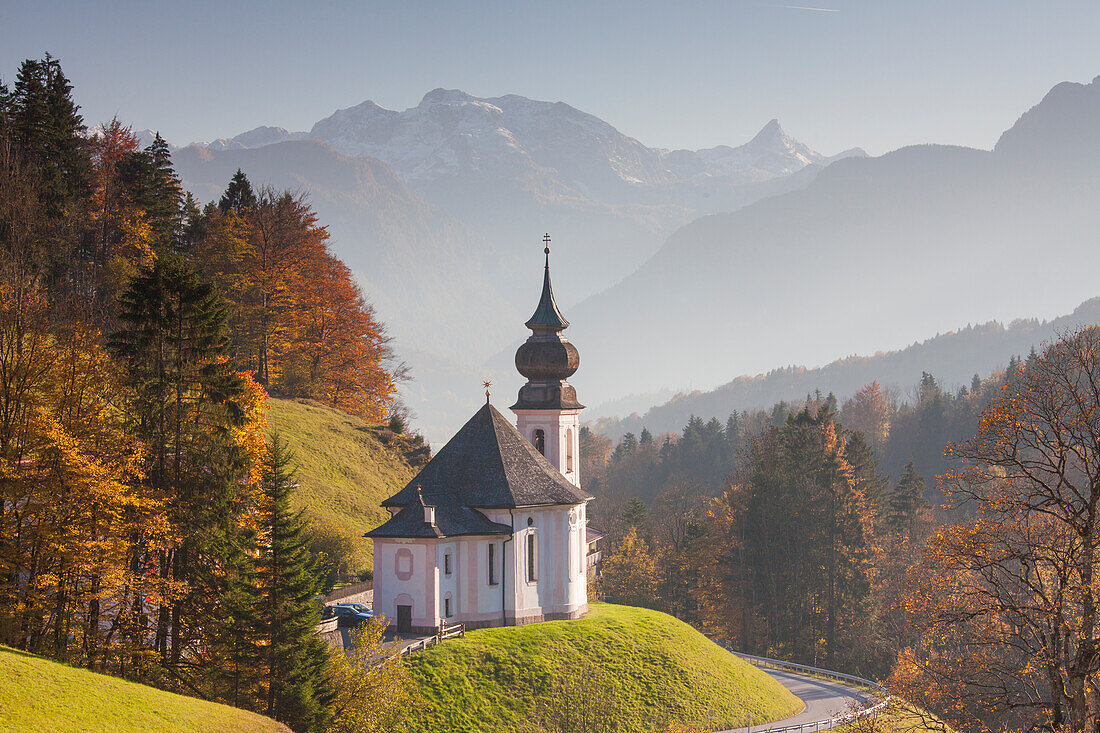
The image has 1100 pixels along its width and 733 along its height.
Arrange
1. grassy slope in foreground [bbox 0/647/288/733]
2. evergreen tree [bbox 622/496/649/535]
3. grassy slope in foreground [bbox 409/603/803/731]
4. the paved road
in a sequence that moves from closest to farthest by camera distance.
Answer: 1. grassy slope in foreground [bbox 0/647/288/733]
2. grassy slope in foreground [bbox 409/603/803/731]
3. the paved road
4. evergreen tree [bbox 622/496/649/535]

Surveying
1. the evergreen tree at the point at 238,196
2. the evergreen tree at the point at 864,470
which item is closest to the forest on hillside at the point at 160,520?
the evergreen tree at the point at 238,196

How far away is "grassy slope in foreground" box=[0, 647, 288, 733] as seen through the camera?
2305 centimetres

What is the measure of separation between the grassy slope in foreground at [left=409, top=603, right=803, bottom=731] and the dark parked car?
6675mm

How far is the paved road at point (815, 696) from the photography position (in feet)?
154

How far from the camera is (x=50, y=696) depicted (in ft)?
79.4

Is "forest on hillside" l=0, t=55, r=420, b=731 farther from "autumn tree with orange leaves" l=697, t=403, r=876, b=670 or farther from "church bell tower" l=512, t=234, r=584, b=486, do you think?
"autumn tree with orange leaves" l=697, t=403, r=876, b=670

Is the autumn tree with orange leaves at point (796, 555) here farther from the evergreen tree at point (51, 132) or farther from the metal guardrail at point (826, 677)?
the evergreen tree at point (51, 132)

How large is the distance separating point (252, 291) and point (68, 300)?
27026 mm

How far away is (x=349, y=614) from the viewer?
48.2 meters

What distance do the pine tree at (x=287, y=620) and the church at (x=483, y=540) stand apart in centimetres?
1192

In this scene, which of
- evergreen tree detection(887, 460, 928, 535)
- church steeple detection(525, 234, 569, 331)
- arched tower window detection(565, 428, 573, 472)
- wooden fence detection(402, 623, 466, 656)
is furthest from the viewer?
evergreen tree detection(887, 460, 928, 535)

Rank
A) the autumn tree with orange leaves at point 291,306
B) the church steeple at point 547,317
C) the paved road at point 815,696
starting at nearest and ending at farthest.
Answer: the paved road at point 815,696, the church steeple at point 547,317, the autumn tree with orange leaves at point 291,306

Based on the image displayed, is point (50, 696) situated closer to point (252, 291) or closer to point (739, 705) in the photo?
point (739, 705)

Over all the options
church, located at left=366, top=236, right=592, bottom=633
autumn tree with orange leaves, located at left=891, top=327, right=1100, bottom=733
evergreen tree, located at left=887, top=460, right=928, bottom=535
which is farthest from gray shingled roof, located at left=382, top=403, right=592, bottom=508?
evergreen tree, located at left=887, top=460, right=928, bottom=535
